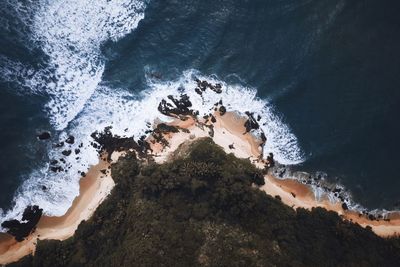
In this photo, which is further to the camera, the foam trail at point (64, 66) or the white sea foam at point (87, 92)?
the white sea foam at point (87, 92)

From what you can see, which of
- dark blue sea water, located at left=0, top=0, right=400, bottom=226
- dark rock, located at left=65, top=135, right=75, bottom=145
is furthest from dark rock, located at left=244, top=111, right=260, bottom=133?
dark rock, located at left=65, top=135, right=75, bottom=145

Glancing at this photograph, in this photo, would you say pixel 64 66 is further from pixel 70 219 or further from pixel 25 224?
pixel 25 224

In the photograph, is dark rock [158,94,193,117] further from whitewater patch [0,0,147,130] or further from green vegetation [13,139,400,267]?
whitewater patch [0,0,147,130]

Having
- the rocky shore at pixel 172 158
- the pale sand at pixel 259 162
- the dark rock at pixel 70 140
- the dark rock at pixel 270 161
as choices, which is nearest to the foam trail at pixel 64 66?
the dark rock at pixel 70 140

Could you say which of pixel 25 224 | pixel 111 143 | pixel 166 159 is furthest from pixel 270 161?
pixel 25 224

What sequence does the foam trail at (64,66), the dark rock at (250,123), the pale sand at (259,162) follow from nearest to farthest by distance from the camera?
1. the foam trail at (64,66)
2. the pale sand at (259,162)
3. the dark rock at (250,123)

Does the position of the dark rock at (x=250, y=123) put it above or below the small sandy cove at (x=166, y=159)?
above

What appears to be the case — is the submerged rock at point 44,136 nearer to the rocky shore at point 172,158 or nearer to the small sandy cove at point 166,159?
the rocky shore at point 172,158
